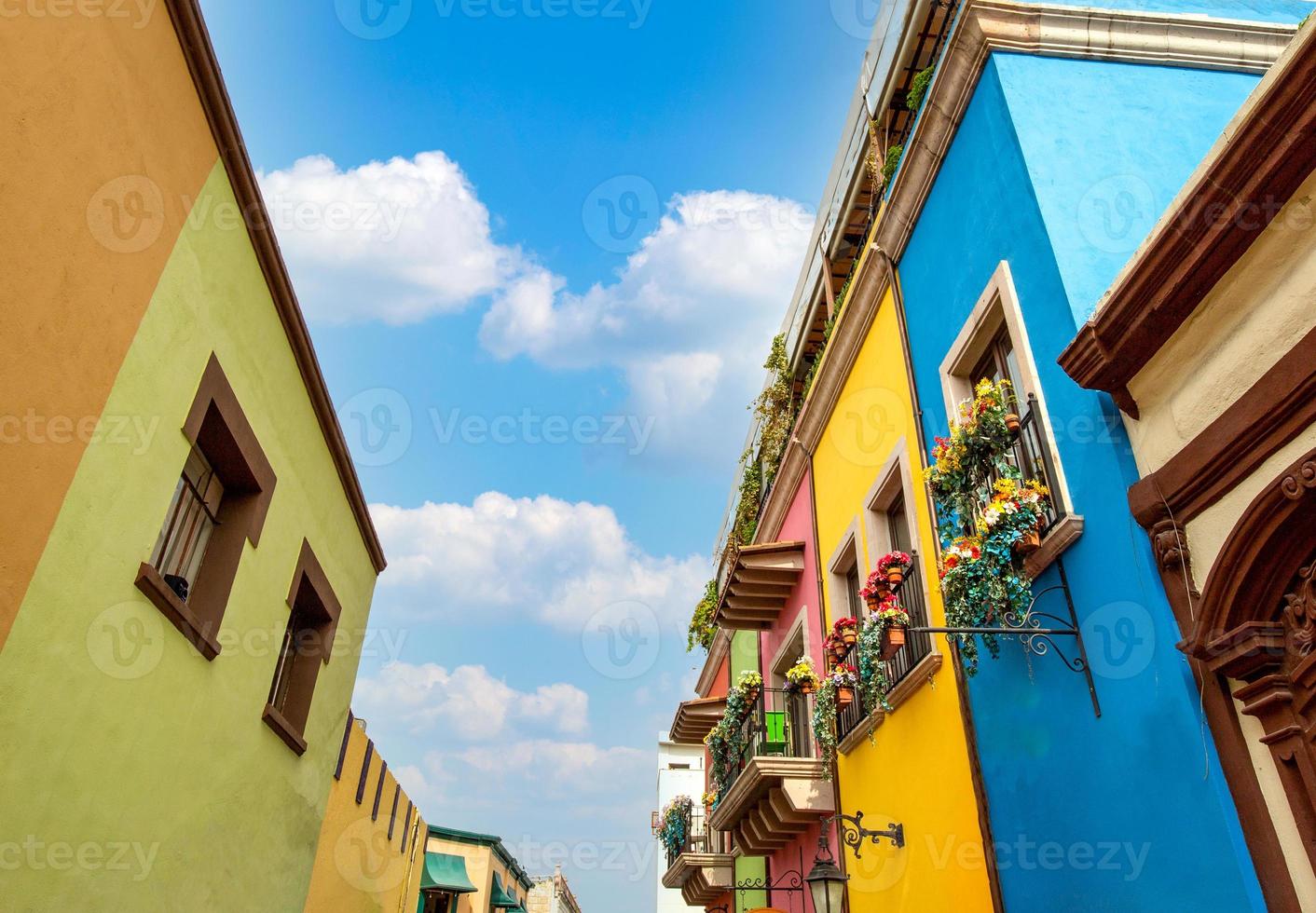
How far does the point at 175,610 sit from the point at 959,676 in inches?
229

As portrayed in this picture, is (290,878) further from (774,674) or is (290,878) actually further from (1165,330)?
(1165,330)

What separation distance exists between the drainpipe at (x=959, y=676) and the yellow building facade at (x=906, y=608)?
2.4 inches

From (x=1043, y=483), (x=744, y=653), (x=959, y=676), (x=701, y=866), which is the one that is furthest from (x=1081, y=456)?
(x=701, y=866)

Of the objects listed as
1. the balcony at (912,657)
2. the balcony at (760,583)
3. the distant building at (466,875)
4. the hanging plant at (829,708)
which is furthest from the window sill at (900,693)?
the distant building at (466,875)

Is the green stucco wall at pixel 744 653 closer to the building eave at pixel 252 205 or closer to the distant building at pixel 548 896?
the building eave at pixel 252 205

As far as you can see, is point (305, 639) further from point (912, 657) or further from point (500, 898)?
point (500, 898)

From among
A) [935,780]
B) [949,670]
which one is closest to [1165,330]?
[949,670]

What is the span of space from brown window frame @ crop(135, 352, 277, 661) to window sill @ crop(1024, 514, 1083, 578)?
18.3ft

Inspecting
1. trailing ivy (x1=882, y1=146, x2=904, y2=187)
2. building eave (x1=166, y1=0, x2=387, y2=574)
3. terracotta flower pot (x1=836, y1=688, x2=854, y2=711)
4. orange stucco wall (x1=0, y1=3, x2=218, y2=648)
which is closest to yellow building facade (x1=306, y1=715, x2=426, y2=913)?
building eave (x1=166, y1=0, x2=387, y2=574)

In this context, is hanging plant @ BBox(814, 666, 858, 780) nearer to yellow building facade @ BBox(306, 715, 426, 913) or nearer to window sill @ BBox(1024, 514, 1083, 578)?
window sill @ BBox(1024, 514, 1083, 578)

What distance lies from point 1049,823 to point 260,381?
6752 mm

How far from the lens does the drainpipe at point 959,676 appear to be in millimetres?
6262

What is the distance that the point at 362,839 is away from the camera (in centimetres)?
1286

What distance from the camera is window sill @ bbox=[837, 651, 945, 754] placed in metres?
7.58
